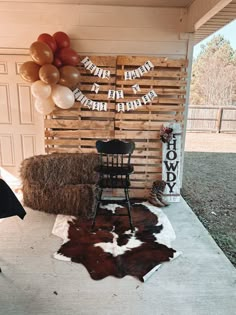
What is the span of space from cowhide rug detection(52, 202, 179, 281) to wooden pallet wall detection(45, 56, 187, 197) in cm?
92

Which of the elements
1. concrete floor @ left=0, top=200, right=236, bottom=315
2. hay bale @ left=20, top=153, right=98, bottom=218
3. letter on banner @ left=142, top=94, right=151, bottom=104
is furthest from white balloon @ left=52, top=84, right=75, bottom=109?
concrete floor @ left=0, top=200, right=236, bottom=315

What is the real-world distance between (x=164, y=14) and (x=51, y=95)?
194 cm

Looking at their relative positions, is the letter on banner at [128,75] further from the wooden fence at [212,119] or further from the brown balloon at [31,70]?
the wooden fence at [212,119]

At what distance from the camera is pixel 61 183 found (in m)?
3.03

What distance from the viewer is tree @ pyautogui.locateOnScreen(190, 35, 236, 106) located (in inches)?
447

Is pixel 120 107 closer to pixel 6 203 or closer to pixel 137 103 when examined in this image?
pixel 137 103

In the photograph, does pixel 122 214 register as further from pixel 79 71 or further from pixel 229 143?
pixel 229 143

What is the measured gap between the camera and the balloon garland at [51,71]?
2.74m

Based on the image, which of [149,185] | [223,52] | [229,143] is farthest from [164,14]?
[223,52]

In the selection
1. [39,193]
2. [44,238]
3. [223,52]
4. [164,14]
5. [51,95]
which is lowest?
[44,238]

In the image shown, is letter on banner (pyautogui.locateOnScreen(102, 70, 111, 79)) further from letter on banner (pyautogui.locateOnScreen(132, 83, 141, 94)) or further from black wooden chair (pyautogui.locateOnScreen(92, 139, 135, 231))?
black wooden chair (pyautogui.locateOnScreen(92, 139, 135, 231))

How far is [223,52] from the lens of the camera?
38.9 feet

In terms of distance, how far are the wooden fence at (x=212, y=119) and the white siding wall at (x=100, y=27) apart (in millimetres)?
5744

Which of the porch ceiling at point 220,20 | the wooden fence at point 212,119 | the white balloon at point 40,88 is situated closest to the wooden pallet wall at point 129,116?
the white balloon at point 40,88
